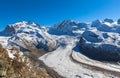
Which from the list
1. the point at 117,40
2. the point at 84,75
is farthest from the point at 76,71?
the point at 117,40

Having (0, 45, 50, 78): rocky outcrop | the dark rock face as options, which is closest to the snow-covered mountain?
the dark rock face

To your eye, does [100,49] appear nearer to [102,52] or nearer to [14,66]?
[102,52]

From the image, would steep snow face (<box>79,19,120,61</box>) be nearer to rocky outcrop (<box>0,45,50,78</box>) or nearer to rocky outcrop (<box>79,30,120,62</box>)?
rocky outcrop (<box>79,30,120,62</box>)

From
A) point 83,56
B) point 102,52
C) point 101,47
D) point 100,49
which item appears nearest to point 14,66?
point 83,56

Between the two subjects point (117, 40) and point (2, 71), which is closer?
point (2, 71)

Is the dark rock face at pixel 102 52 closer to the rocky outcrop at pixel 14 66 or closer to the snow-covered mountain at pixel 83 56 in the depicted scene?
the snow-covered mountain at pixel 83 56

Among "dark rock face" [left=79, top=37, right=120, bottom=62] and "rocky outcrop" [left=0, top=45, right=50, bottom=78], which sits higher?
"rocky outcrop" [left=0, top=45, right=50, bottom=78]

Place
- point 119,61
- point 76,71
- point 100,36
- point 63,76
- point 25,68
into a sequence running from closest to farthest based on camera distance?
point 25,68
point 63,76
point 76,71
point 119,61
point 100,36

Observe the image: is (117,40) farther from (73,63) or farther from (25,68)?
(25,68)
